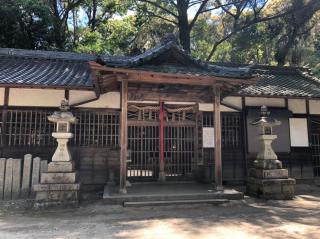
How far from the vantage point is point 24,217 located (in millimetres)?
7383

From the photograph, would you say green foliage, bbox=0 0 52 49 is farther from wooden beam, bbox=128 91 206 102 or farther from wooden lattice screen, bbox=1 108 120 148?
wooden beam, bbox=128 91 206 102

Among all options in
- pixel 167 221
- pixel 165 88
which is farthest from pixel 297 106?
pixel 167 221

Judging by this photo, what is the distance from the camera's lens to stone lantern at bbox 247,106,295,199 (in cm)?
945

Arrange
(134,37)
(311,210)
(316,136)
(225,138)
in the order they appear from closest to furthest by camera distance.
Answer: (311,210) → (225,138) → (316,136) → (134,37)

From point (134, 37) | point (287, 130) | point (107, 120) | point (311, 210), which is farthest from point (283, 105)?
point (134, 37)

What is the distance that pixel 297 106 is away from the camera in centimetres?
1284

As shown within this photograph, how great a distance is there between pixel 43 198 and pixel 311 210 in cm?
725

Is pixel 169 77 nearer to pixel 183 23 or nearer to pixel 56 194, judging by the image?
pixel 56 194

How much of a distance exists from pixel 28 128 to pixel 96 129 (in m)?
2.34

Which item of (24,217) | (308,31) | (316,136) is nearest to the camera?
(24,217)

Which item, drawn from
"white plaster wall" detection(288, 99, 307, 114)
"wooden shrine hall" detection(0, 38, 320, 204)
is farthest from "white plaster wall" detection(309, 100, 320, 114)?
"white plaster wall" detection(288, 99, 307, 114)

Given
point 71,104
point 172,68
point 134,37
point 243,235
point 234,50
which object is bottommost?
point 243,235

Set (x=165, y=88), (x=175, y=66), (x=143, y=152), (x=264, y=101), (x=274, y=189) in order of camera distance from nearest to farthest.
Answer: (x=175, y=66), (x=274, y=189), (x=165, y=88), (x=143, y=152), (x=264, y=101)

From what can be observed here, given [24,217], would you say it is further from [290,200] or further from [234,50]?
[234,50]
